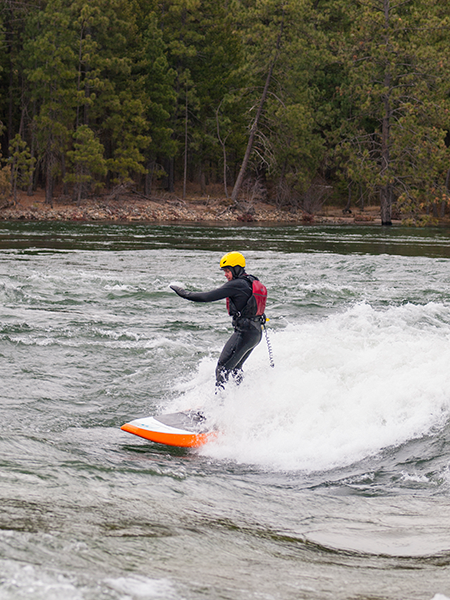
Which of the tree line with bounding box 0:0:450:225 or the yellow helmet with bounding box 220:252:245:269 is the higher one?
the tree line with bounding box 0:0:450:225

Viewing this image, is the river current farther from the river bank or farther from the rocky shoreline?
the river bank

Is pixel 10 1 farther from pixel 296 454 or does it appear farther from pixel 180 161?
pixel 296 454

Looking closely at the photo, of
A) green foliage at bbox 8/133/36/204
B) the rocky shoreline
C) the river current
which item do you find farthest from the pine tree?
the river current

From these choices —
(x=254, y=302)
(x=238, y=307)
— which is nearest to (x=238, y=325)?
(x=238, y=307)

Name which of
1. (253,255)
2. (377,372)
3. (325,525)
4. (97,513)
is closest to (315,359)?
(377,372)

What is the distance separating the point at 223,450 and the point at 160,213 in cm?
3847

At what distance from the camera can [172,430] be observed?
7496 millimetres

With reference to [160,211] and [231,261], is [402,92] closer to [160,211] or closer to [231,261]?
[160,211]

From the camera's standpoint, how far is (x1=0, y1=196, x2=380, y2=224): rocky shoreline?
134ft

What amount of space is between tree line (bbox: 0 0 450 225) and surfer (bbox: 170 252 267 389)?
104 feet

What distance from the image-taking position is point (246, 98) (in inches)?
1941

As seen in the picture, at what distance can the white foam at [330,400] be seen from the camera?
7.30 metres

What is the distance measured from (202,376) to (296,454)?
118 inches

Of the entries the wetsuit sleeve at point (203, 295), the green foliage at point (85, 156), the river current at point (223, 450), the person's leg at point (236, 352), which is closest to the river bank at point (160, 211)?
the green foliage at point (85, 156)
